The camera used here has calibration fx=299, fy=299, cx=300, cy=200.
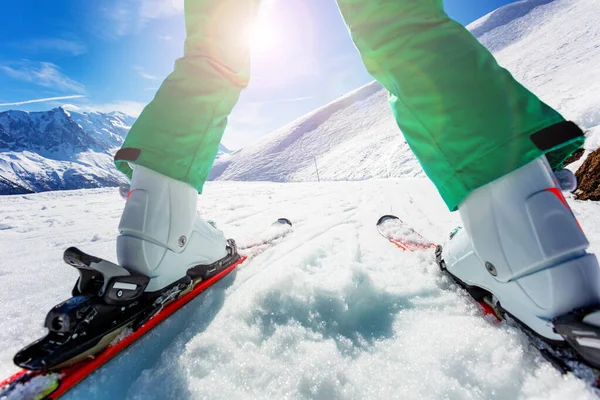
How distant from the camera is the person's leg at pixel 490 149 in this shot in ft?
2.29

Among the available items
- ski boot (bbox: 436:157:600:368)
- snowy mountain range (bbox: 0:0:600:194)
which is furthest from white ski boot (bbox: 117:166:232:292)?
snowy mountain range (bbox: 0:0:600:194)

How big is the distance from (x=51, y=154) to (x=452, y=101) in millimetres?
228514

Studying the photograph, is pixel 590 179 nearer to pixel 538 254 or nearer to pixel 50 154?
pixel 538 254

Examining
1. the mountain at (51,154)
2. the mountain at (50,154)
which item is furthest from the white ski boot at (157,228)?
the mountain at (50,154)

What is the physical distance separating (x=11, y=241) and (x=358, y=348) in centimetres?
333

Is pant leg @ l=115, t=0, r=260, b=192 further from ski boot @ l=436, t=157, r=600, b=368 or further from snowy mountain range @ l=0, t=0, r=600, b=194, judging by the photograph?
snowy mountain range @ l=0, t=0, r=600, b=194

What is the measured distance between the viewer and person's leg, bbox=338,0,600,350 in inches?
27.5

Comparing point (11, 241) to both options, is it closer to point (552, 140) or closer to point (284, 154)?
point (552, 140)

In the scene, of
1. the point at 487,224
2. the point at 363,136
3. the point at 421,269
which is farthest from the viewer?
the point at 363,136

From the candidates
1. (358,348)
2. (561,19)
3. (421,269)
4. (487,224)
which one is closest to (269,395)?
(358,348)

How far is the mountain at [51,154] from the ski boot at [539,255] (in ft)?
532

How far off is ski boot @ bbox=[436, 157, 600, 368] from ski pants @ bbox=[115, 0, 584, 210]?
55 mm

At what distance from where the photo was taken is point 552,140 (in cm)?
68

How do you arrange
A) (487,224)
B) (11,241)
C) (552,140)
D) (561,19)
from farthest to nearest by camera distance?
(561,19) → (11,241) → (487,224) → (552,140)
